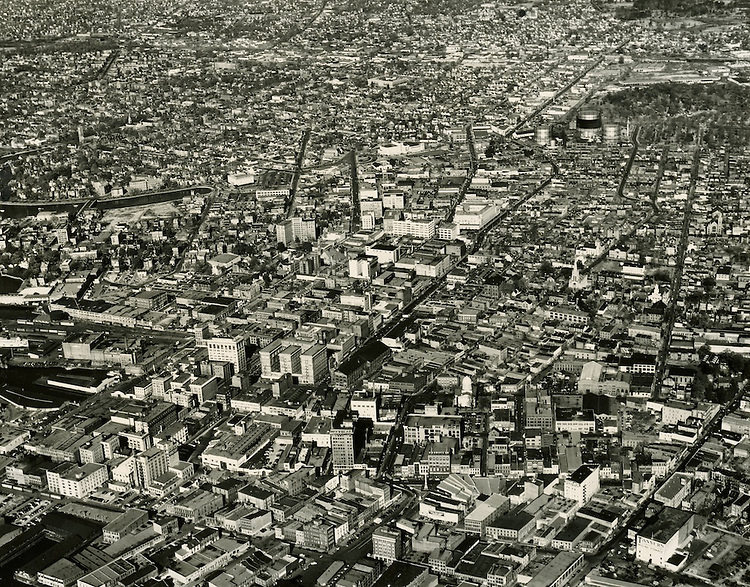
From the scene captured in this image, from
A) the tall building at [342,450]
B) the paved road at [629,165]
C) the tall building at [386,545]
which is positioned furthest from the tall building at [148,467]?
the paved road at [629,165]

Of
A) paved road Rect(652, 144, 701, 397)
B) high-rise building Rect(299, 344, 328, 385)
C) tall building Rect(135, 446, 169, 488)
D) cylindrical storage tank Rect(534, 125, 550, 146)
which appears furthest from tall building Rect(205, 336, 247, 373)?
cylindrical storage tank Rect(534, 125, 550, 146)

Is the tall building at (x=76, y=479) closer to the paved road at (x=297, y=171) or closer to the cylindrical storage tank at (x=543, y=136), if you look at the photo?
the paved road at (x=297, y=171)

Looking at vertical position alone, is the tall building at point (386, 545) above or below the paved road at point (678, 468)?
above

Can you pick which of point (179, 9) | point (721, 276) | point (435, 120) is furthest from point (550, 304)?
point (179, 9)

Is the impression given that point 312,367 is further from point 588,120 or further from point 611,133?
point 588,120

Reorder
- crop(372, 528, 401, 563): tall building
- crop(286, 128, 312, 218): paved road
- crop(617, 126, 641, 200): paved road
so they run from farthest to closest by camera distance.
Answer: crop(286, 128, 312, 218): paved road, crop(617, 126, 641, 200): paved road, crop(372, 528, 401, 563): tall building

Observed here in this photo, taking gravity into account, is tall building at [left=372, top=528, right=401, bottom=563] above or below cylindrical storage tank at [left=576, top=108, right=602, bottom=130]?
below

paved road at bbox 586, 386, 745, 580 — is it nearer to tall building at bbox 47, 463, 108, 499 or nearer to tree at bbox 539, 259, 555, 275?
tree at bbox 539, 259, 555, 275
